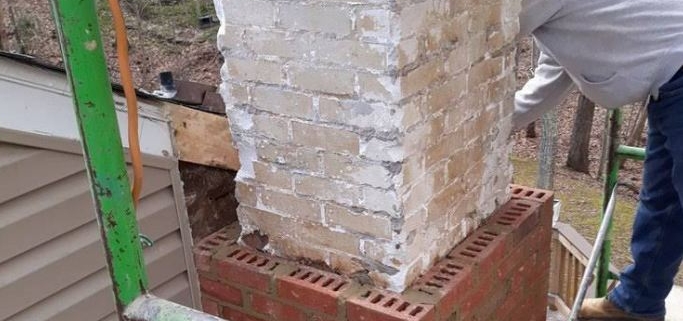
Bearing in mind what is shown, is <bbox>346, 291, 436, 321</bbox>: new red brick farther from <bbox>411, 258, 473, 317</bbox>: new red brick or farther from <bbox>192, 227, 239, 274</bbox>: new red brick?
<bbox>192, 227, 239, 274</bbox>: new red brick

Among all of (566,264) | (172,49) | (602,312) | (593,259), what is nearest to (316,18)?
(593,259)

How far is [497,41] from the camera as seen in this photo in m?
2.49

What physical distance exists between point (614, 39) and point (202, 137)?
4.67ft

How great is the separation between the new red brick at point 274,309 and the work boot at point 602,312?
147cm

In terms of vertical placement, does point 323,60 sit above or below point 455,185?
above

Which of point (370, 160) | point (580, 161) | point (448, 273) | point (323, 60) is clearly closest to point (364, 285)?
point (448, 273)

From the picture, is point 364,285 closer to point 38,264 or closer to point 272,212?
point 272,212

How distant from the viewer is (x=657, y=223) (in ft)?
9.63

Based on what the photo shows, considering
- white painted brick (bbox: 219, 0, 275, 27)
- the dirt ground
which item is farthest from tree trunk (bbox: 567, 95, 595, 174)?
white painted brick (bbox: 219, 0, 275, 27)

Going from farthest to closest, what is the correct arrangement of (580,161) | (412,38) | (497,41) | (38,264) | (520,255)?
1. (580,161)
2. (520,255)
3. (497,41)
4. (38,264)
5. (412,38)

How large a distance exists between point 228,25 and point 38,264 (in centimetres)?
88

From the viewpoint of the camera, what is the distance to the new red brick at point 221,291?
254 cm

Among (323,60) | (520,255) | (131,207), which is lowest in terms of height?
(520,255)

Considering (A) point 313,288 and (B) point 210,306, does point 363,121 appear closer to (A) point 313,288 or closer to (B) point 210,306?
(A) point 313,288
